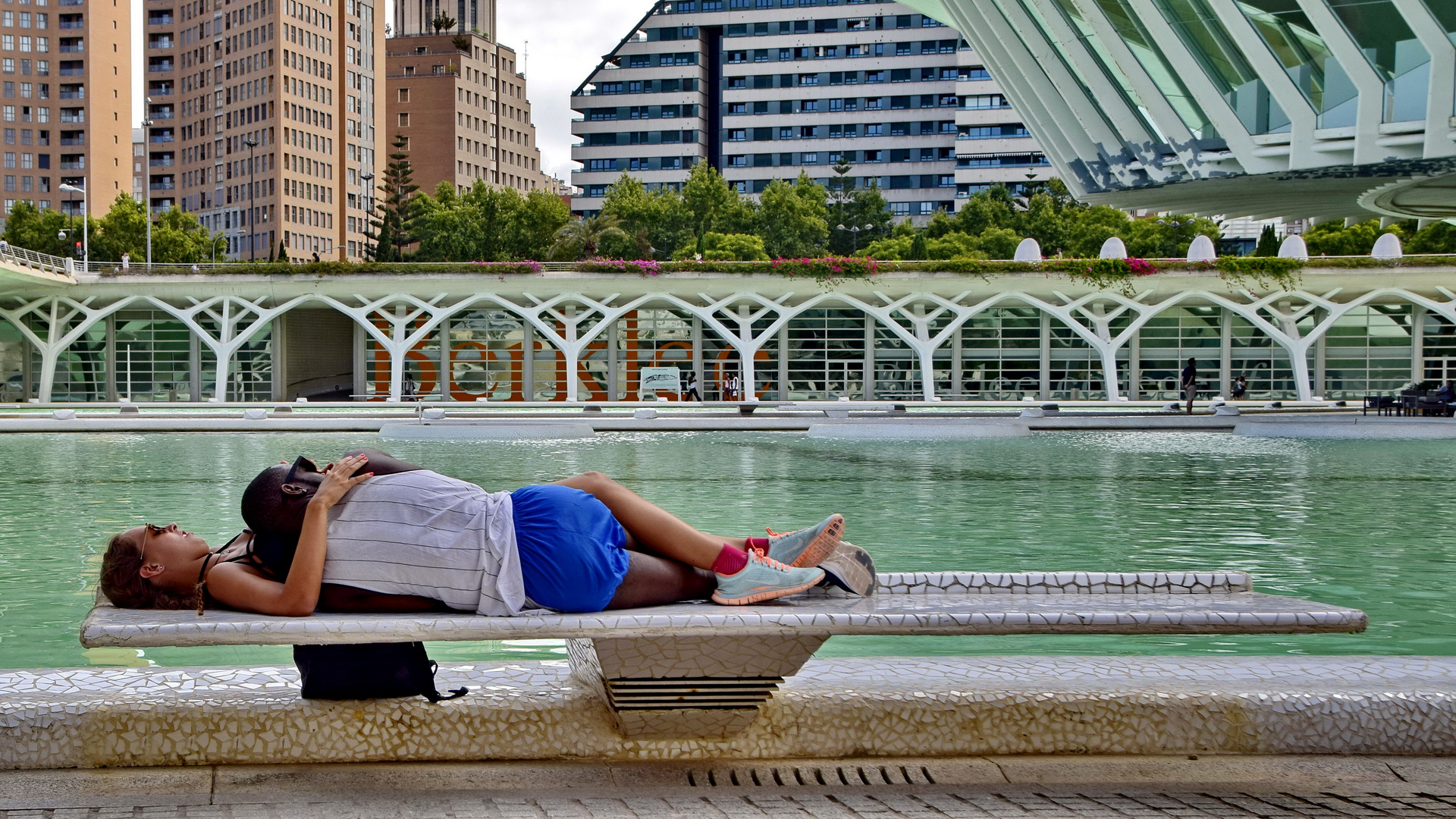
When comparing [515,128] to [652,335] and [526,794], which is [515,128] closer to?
[652,335]

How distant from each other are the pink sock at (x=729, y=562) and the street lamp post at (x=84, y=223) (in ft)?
137

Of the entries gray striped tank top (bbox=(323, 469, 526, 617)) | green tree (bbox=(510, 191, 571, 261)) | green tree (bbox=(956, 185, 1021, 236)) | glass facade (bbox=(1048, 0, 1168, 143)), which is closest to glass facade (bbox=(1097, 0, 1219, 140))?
glass facade (bbox=(1048, 0, 1168, 143))

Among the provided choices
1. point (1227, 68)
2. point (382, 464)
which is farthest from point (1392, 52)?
point (382, 464)

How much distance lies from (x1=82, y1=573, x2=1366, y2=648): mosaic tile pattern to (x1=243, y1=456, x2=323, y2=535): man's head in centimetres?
26

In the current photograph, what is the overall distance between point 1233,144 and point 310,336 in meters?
35.3

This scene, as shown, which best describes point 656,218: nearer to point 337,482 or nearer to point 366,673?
point 366,673

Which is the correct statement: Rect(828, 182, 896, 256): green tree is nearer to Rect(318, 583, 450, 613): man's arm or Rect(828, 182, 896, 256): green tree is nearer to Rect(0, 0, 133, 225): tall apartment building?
Rect(0, 0, 133, 225): tall apartment building

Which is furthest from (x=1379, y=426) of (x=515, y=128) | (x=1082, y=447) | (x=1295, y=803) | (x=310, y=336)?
(x=515, y=128)

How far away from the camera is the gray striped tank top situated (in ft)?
11.8

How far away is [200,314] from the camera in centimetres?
4400

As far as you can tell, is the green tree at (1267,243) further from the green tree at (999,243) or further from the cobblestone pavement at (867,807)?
the cobblestone pavement at (867,807)

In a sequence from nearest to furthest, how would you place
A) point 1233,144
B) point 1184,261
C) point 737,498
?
point 737,498 < point 1233,144 < point 1184,261

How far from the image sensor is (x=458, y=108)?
411 feet

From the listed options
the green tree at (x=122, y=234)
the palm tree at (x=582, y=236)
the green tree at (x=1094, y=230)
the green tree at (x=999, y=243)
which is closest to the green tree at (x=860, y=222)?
the green tree at (x=999, y=243)
